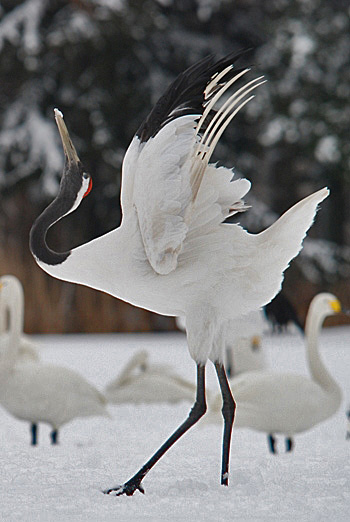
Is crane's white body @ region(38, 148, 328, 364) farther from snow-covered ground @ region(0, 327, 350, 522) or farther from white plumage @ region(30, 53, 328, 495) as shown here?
snow-covered ground @ region(0, 327, 350, 522)

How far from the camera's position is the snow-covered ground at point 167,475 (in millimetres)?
2668

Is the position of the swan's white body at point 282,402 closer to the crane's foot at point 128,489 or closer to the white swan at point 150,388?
the white swan at point 150,388

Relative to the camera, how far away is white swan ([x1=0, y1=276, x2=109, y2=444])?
5125 mm

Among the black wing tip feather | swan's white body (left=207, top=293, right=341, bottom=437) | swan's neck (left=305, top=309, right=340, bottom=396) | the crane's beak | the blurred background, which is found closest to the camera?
the black wing tip feather

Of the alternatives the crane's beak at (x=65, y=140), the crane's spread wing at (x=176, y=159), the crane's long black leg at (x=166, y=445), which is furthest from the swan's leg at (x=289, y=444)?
the crane's beak at (x=65, y=140)

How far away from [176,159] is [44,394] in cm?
264

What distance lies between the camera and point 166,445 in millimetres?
3184

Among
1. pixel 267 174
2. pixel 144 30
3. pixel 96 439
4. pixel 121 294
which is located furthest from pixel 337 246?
pixel 121 294

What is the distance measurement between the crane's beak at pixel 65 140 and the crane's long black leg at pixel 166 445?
3.13ft

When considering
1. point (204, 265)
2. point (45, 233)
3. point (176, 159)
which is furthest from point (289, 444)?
point (176, 159)

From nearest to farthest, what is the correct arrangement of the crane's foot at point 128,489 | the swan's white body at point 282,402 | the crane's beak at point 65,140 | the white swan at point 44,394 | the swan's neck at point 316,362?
1. the crane's foot at point 128,489
2. the crane's beak at point 65,140
3. the swan's white body at point 282,402
4. the white swan at point 44,394
5. the swan's neck at point 316,362

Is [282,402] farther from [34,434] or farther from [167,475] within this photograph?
[167,475]

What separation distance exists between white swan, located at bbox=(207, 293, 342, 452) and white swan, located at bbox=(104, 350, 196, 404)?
1346 millimetres

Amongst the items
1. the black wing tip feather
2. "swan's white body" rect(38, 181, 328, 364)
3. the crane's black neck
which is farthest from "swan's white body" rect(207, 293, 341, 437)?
the black wing tip feather
